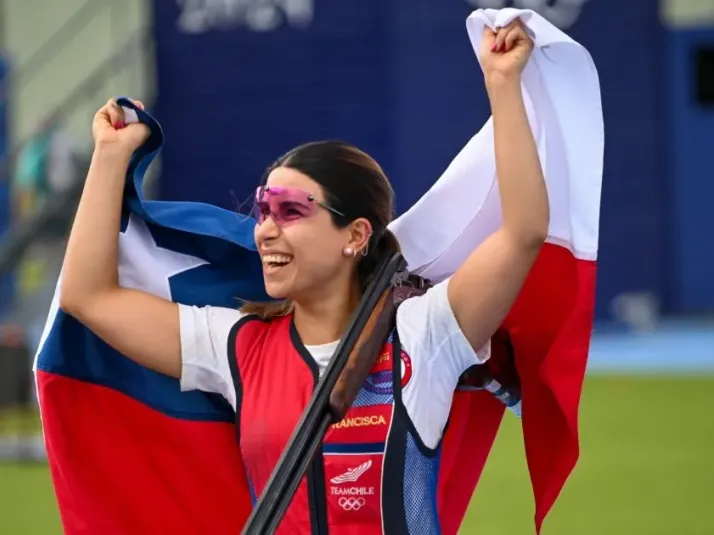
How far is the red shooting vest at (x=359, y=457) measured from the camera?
306cm

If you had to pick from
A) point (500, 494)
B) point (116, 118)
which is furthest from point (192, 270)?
point (500, 494)

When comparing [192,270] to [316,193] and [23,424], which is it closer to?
[316,193]

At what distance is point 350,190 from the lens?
3223 millimetres

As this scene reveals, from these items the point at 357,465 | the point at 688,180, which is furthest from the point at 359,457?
the point at 688,180

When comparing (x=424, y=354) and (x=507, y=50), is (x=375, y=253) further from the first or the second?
(x=507, y=50)

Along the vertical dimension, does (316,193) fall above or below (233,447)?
above

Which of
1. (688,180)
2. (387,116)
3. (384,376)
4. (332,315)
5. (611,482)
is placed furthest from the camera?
(688,180)

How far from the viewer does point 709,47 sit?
51.4 feet

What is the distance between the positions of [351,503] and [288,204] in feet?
2.16

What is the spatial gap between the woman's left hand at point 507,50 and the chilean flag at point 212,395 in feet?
0.76

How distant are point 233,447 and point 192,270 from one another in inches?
17.7

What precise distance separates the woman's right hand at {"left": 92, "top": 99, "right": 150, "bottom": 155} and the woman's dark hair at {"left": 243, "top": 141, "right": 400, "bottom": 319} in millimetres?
312

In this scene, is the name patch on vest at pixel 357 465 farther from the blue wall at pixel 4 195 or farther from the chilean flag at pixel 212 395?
the blue wall at pixel 4 195

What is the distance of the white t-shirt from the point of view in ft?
10.1
